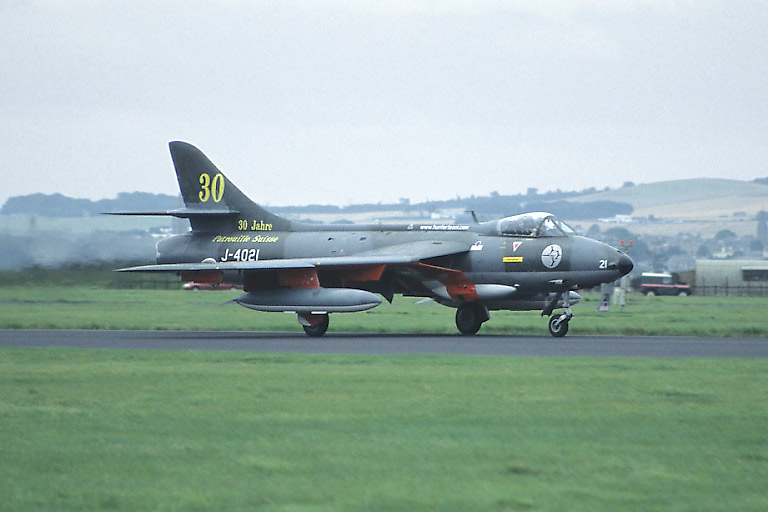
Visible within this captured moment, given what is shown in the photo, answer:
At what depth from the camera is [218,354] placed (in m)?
17.8

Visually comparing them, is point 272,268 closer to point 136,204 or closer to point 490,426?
point 490,426

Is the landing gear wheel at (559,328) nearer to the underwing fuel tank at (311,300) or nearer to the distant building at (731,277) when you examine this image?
the underwing fuel tank at (311,300)

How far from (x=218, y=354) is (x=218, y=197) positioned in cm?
1126

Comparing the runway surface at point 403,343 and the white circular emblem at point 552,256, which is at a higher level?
the white circular emblem at point 552,256

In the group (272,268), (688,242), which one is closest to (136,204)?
(272,268)

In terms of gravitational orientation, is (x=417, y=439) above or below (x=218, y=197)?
below

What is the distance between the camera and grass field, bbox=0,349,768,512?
713 centimetres

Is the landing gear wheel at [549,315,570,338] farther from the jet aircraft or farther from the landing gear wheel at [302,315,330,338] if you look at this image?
the landing gear wheel at [302,315,330,338]

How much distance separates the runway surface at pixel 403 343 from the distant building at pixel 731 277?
5791cm

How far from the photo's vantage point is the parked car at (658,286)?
244 feet

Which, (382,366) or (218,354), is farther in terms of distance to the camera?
(218,354)

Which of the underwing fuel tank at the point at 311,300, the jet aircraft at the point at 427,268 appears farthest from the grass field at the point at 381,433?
the jet aircraft at the point at 427,268

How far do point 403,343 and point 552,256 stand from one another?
470 cm

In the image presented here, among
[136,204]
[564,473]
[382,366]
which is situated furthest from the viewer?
[136,204]
